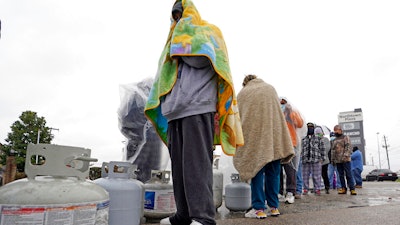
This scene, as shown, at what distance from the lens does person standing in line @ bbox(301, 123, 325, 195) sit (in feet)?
21.7

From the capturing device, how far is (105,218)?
1.45 m

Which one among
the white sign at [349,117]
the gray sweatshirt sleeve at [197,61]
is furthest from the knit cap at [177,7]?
the white sign at [349,117]

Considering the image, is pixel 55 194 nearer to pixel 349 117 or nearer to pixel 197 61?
pixel 197 61

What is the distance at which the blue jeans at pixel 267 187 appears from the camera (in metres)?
3.14

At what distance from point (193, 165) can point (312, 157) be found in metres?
5.47

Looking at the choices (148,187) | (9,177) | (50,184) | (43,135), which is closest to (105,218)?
(50,184)

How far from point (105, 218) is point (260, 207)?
2.05 meters

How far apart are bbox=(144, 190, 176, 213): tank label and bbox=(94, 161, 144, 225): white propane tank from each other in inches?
19.9

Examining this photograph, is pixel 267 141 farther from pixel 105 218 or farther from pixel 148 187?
pixel 105 218

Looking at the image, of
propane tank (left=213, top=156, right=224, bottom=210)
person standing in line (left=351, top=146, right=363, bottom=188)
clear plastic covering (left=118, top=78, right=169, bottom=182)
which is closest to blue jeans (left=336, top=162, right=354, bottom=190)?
person standing in line (left=351, top=146, right=363, bottom=188)

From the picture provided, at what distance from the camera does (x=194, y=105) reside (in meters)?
1.91

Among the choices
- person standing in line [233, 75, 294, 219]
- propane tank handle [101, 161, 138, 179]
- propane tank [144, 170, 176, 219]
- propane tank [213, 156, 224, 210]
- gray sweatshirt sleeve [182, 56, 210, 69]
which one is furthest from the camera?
propane tank [213, 156, 224, 210]

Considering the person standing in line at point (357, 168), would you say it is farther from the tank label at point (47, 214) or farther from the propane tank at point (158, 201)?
the tank label at point (47, 214)

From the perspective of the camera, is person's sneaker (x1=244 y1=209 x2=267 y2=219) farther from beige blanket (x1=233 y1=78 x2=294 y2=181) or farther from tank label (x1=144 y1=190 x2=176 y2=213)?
tank label (x1=144 y1=190 x2=176 y2=213)
